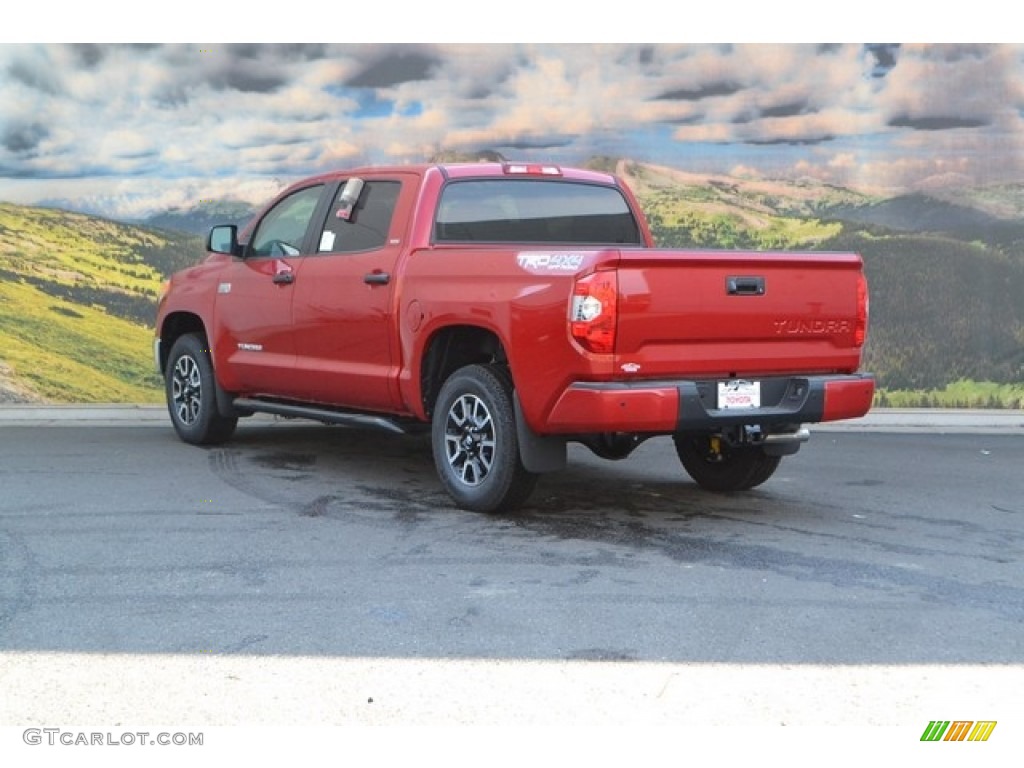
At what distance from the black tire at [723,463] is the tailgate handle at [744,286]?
1243mm

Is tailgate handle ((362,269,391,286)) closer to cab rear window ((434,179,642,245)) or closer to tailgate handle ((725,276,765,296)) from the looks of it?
cab rear window ((434,179,642,245))

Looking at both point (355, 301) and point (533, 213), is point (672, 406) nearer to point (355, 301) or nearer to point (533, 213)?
point (533, 213)

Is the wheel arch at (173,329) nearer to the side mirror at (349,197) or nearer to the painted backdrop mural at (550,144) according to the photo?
the side mirror at (349,197)

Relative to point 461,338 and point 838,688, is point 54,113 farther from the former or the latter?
point 838,688

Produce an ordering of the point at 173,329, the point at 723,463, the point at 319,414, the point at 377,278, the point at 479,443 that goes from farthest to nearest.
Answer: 1. the point at 173,329
2. the point at 319,414
3. the point at 723,463
4. the point at 377,278
5. the point at 479,443

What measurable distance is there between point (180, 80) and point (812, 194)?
237 inches

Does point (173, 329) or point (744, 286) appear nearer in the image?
point (744, 286)

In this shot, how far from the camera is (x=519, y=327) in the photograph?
686cm

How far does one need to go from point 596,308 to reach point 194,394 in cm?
435

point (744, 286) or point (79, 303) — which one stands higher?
point (744, 286)

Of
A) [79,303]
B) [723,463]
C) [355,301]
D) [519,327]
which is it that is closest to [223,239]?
[355,301]

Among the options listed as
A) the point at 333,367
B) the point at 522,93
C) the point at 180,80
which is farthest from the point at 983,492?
the point at 180,80

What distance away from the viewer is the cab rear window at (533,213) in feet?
26.4

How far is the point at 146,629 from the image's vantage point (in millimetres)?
5148
